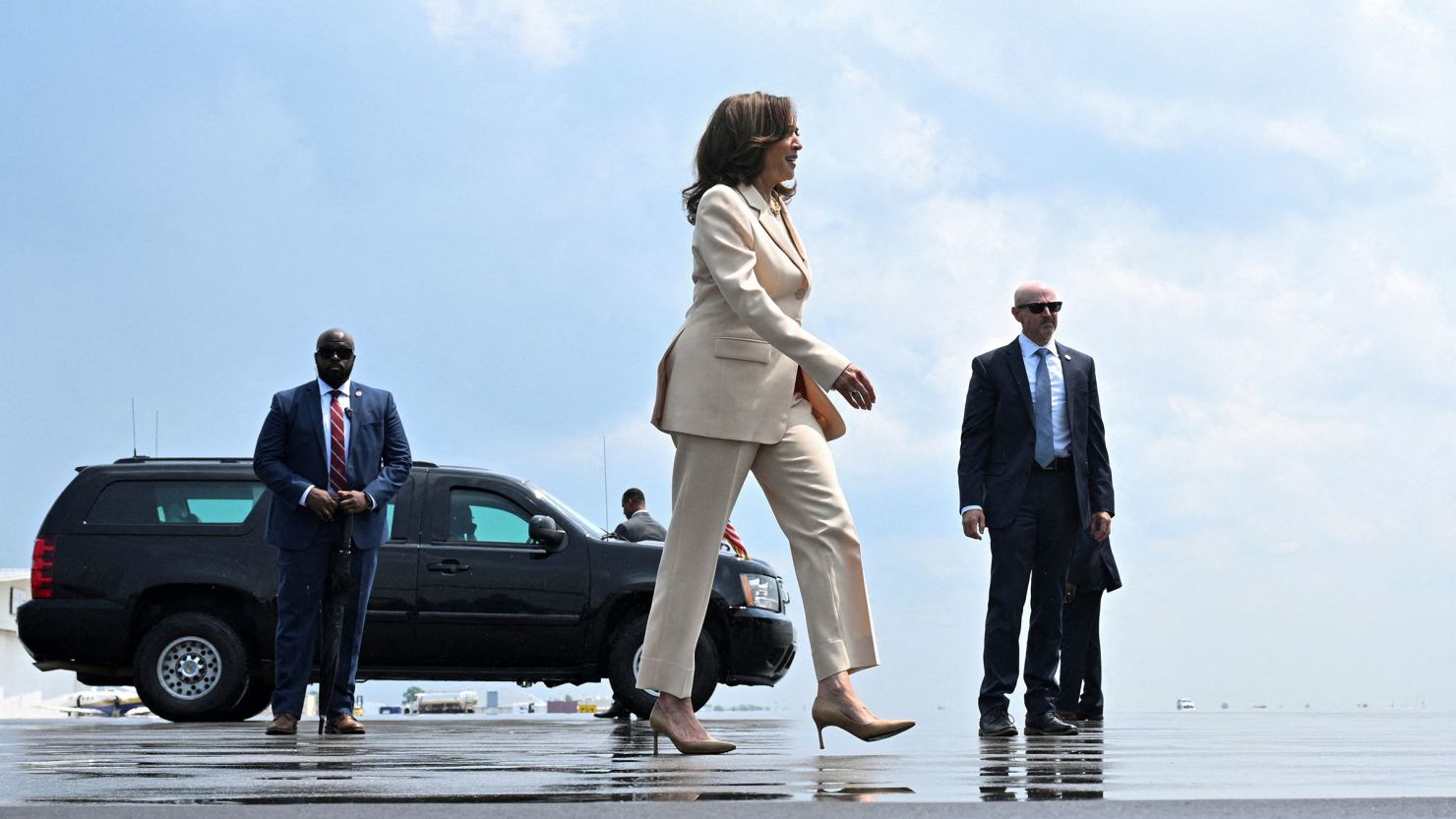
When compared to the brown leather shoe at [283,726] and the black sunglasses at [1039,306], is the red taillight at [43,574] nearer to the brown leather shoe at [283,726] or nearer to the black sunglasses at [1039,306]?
the brown leather shoe at [283,726]

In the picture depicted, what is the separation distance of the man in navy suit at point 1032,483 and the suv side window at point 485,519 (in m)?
4.89

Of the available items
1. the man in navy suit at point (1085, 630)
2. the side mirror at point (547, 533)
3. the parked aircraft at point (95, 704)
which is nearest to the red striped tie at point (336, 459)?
the side mirror at point (547, 533)

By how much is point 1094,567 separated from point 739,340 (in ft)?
19.6

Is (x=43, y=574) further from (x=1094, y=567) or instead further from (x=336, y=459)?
(x=1094, y=567)

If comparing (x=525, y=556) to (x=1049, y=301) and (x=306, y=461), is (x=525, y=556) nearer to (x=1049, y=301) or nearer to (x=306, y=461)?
(x=306, y=461)

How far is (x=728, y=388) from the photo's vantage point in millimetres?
5340

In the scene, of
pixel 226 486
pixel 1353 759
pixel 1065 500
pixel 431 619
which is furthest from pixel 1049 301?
pixel 226 486

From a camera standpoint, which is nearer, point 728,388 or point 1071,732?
point 728,388

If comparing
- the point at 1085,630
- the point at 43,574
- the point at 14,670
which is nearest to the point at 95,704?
the point at 14,670

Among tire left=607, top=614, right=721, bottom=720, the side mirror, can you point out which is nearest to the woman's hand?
tire left=607, top=614, right=721, bottom=720

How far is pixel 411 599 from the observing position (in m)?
12.0

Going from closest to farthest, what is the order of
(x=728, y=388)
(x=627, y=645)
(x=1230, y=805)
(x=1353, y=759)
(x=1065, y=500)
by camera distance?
(x=1230, y=805)
(x=728, y=388)
(x=1353, y=759)
(x=1065, y=500)
(x=627, y=645)

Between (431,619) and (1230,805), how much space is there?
30.9 feet

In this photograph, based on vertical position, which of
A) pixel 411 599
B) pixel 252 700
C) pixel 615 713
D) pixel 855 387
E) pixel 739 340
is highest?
pixel 739 340
